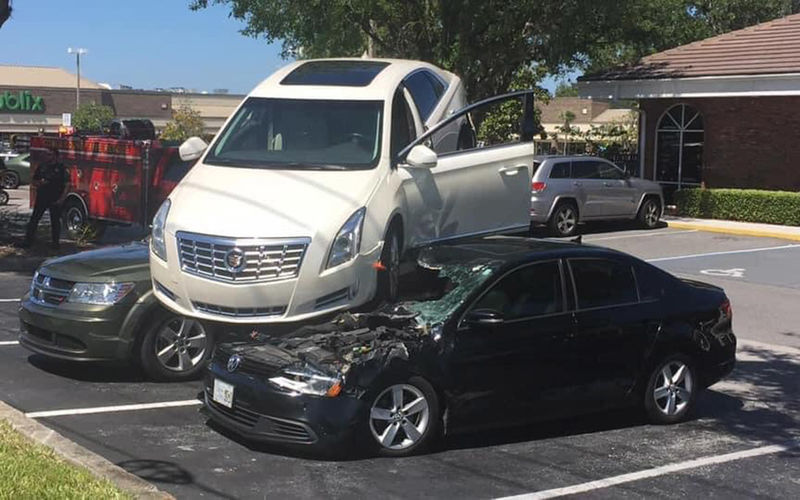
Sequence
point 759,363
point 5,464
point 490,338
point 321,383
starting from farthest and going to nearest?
point 759,363 → point 490,338 → point 321,383 → point 5,464

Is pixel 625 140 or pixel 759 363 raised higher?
pixel 625 140

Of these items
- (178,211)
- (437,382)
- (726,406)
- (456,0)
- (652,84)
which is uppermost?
(456,0)

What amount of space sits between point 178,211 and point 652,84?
19.0 meters

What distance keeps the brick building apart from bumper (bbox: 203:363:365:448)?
61.2ft

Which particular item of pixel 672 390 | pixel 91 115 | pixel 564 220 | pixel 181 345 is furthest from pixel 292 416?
pixel 91 115

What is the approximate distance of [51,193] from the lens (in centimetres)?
1571

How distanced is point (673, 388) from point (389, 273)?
2.34 metres

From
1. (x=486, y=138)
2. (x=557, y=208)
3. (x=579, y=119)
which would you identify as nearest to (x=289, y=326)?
(x=557, y=208)

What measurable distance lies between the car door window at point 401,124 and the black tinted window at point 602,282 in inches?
78.5

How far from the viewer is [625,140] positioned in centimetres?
4231

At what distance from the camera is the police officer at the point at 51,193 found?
15.7m

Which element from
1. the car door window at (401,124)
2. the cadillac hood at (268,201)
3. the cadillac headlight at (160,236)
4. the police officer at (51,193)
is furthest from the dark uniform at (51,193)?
the car door window at (401,124)

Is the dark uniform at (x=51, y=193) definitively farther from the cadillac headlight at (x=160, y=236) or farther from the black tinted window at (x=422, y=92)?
the cadillac headlight at (x=160, y=236)

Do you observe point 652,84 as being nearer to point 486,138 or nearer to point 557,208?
point 557,208
